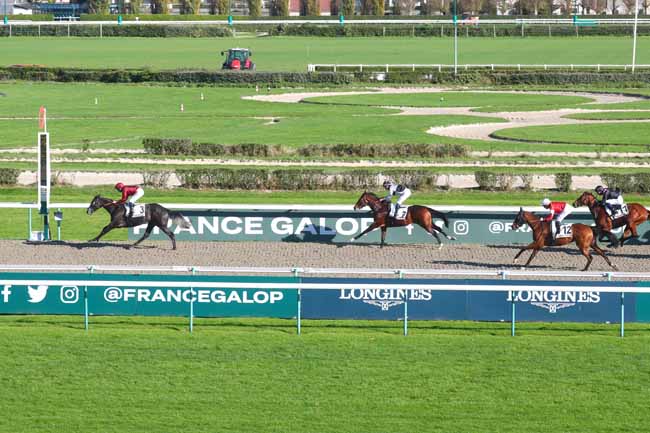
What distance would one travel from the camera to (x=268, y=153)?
1479 inches

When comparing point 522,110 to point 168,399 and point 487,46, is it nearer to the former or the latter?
point 168,399

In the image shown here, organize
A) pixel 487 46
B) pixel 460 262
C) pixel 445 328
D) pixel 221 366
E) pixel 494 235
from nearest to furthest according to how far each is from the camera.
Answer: pixel 221 366, pixel 445 328, pixel 460 262, pixel 494 235, pixel 487 46

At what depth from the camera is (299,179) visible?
30.6 m

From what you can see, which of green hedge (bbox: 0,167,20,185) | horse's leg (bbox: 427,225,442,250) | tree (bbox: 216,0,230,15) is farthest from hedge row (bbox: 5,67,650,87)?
tree (bbox: 216,0,230,15)

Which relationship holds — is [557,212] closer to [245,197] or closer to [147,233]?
[147,233]

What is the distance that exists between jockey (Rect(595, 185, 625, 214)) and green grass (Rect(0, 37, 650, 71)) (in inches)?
2301

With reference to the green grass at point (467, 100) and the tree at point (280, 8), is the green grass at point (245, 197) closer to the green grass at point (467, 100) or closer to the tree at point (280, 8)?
the green grass at point (467, 100)

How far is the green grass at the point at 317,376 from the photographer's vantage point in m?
13.5

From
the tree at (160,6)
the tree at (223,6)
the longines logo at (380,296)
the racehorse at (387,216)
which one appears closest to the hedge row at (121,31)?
the tree at (160,6)

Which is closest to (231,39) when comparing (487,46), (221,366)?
(487,46)

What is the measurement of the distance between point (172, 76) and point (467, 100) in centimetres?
1834

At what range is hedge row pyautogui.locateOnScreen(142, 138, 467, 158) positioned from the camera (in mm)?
37531

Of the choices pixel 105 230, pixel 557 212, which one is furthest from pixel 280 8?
pixel 557 212

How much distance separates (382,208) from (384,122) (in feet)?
84.9
